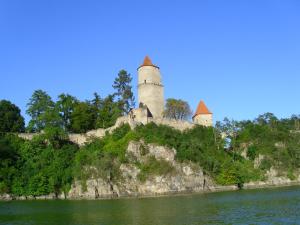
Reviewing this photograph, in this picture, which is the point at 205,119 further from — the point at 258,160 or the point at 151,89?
the point at 258,160

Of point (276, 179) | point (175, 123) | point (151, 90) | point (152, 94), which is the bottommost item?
point (276, 179)

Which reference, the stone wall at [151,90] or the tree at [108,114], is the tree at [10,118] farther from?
the stone wall at [151,90]

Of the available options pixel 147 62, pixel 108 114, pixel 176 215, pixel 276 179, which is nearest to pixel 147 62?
pixel 147 62

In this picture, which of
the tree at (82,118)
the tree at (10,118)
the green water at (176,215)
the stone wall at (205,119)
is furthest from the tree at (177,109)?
the green water at (176,215)

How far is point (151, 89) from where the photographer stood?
70125 mm

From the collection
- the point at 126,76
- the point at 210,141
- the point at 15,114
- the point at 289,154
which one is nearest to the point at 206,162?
the point at 210,141

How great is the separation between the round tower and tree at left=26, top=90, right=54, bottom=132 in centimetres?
1497

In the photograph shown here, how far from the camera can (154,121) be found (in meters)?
63.6

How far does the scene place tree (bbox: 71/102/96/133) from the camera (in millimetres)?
67188

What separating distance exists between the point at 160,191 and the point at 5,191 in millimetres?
19593

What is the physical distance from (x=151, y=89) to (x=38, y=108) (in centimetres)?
1856

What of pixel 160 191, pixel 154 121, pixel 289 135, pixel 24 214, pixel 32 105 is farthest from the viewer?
pixel 289 135

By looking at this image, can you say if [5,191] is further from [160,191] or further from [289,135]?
[289,135]

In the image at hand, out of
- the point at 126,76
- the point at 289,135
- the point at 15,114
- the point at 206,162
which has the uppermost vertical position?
the point at 126,76
